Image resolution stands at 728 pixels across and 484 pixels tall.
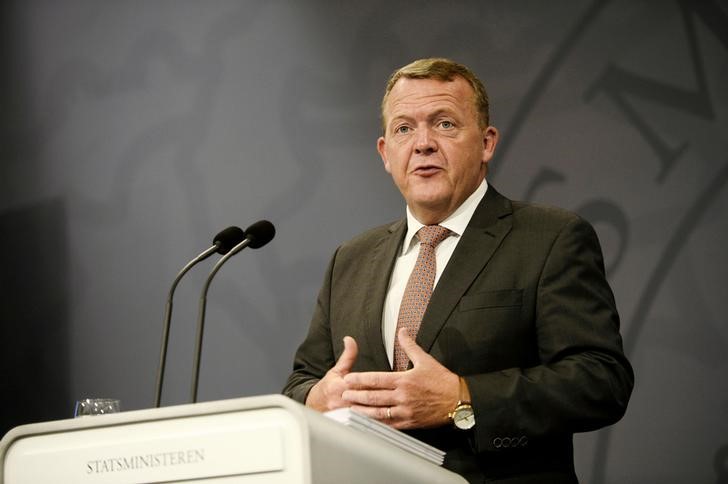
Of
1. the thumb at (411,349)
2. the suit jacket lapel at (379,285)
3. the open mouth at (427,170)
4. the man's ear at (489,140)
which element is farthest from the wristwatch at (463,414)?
the man's ear at (489,140)

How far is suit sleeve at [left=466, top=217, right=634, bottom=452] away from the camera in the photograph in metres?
1.88

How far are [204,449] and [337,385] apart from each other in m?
0.62

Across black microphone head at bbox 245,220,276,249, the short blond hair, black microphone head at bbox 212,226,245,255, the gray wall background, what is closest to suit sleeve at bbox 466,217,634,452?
the short blond hair

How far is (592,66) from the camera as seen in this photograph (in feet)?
11.1

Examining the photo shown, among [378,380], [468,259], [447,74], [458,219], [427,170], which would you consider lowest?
[378,380]

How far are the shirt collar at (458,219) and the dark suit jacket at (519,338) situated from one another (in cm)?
4

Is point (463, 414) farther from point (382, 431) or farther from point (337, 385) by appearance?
point (382, 431)

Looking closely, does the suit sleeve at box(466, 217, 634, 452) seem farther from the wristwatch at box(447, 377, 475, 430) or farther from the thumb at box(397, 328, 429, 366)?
the thumb at box(397, 328, 429, 366)

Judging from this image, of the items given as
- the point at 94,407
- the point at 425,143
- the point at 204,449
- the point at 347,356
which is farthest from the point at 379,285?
the point at 204,449

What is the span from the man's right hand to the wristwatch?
22cm

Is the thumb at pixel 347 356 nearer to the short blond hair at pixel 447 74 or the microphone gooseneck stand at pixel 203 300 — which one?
the microphone gooseneck stand at pixel 203 300

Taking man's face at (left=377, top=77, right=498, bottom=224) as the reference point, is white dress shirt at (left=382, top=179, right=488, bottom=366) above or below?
below

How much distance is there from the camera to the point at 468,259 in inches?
86.7

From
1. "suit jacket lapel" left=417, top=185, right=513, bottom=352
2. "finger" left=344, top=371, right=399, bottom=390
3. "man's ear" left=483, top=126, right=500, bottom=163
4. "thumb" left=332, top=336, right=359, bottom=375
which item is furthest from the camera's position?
"man's ear" left=483, top=126, right=500, bottom=163
